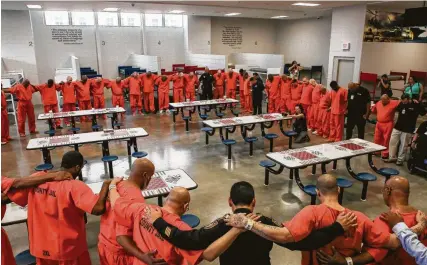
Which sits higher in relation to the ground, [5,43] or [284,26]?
[284,26]

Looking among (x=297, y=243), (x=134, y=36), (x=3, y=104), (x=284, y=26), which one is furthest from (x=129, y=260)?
(x=284, y=26)

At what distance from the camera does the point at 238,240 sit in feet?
6.27

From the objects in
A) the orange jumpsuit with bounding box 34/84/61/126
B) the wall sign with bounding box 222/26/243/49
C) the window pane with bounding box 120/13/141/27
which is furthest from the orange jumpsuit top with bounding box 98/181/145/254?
the wall sign with bounding box 222/26/243/49

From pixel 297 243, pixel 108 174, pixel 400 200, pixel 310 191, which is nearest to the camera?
pixel 297 243

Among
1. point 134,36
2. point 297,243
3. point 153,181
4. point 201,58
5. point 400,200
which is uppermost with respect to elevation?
point 134,36

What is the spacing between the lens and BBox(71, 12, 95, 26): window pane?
14.5 meters

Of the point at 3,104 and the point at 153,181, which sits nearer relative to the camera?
the point at 153,181

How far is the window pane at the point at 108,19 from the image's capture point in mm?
15016

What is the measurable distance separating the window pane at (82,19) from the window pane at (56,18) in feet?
0.94

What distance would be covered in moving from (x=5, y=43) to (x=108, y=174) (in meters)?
9.73

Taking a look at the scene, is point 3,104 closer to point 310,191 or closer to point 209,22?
point 310,191

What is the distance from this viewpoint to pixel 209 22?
53.6 feet

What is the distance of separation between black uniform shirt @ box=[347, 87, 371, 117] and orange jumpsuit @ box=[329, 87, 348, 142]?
23 centimetres

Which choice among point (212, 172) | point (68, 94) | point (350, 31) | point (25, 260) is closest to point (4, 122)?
point (68, 94)
